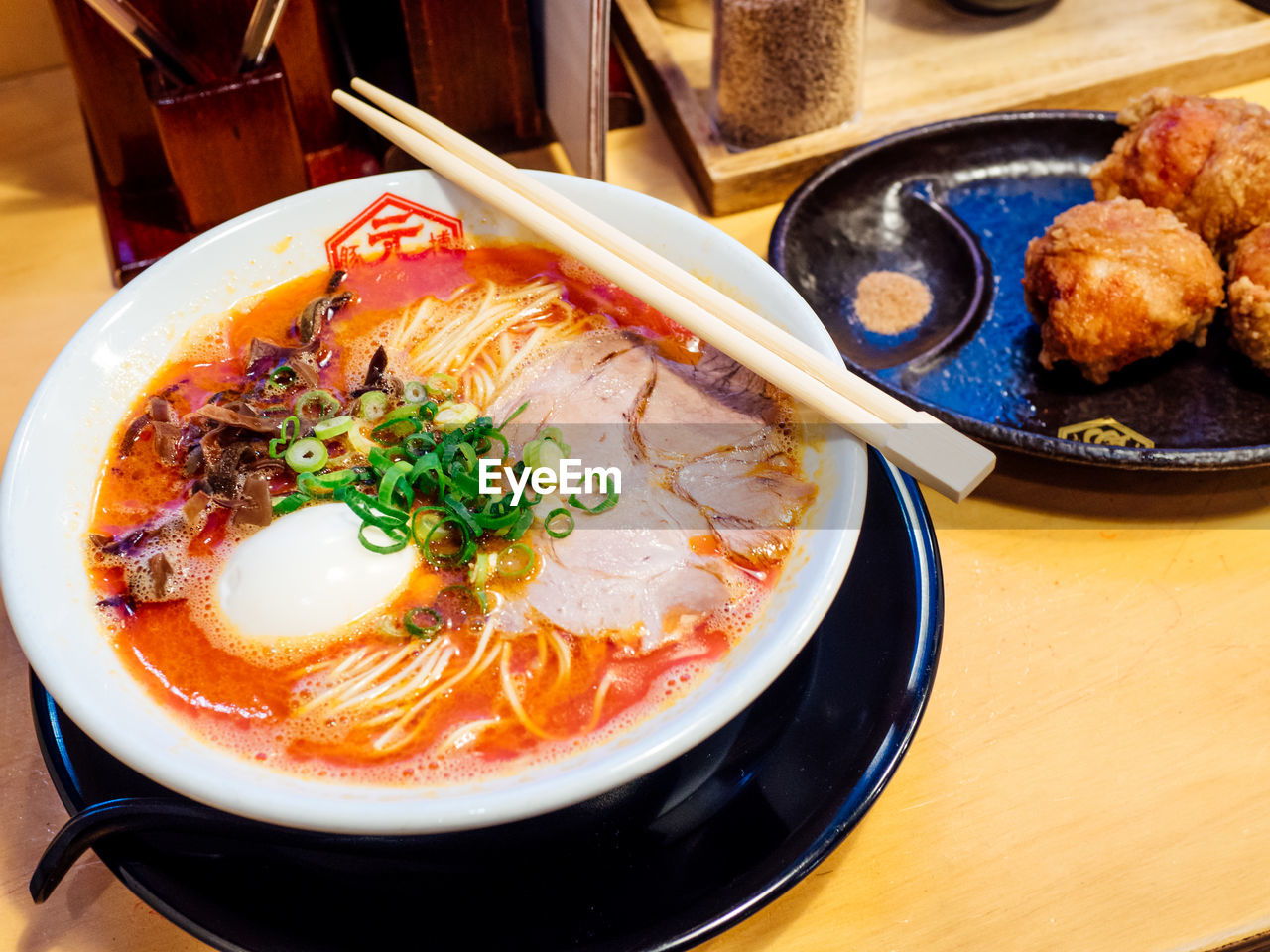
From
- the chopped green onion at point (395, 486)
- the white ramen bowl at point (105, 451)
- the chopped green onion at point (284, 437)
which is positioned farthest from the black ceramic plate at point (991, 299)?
the chopped green onion at point (284, 437)

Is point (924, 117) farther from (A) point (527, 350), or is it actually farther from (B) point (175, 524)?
(B) point (175, 524)

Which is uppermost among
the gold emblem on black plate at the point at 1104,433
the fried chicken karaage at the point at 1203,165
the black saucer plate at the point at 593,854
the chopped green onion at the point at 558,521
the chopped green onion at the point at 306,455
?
the fried chicken karaage at the point at 1203,165

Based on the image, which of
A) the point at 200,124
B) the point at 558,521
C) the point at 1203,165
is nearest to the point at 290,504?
the point at 558,521

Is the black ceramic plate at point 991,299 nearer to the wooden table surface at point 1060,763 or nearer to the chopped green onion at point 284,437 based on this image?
the wooden table surface at point 1060,763

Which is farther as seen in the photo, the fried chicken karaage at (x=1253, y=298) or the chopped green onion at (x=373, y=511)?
the fried chicken karaage at (x=1253, y=298)

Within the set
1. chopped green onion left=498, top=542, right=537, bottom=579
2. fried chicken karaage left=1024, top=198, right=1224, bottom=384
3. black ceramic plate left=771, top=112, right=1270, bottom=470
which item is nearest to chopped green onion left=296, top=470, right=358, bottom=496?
chopped green onion left=498, top=542, right=537, bottom=579

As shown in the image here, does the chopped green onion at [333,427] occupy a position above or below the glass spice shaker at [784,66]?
below

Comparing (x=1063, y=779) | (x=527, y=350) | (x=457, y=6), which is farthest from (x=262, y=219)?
(x=1063, y=779)
